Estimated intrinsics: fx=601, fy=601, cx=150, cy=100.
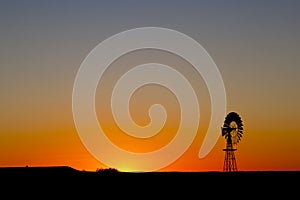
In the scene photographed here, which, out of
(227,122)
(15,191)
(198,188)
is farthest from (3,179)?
(227,122)

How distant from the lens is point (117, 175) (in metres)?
38.8

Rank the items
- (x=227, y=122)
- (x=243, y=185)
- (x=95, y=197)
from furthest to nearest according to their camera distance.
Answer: (x=227, y=122), (x=243, y=185), (x=95, y=197)

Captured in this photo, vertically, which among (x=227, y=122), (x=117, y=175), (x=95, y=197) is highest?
(x=227, y=122)

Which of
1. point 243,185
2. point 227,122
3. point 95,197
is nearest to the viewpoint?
point 95,197

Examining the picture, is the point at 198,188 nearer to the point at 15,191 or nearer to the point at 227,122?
the point at 15,191

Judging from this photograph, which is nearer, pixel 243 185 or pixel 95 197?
pixel 95 197

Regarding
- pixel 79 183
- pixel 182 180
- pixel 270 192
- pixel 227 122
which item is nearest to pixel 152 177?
pixel 182 180

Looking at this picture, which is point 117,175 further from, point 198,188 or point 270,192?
point 270,192

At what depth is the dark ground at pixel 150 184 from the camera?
3534cm

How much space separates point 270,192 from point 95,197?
1036 centimetres

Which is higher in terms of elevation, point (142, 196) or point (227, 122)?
point (227, 122)

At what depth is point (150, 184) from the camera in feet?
121

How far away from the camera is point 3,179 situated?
37.6m

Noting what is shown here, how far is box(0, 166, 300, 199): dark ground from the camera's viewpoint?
116 ft
